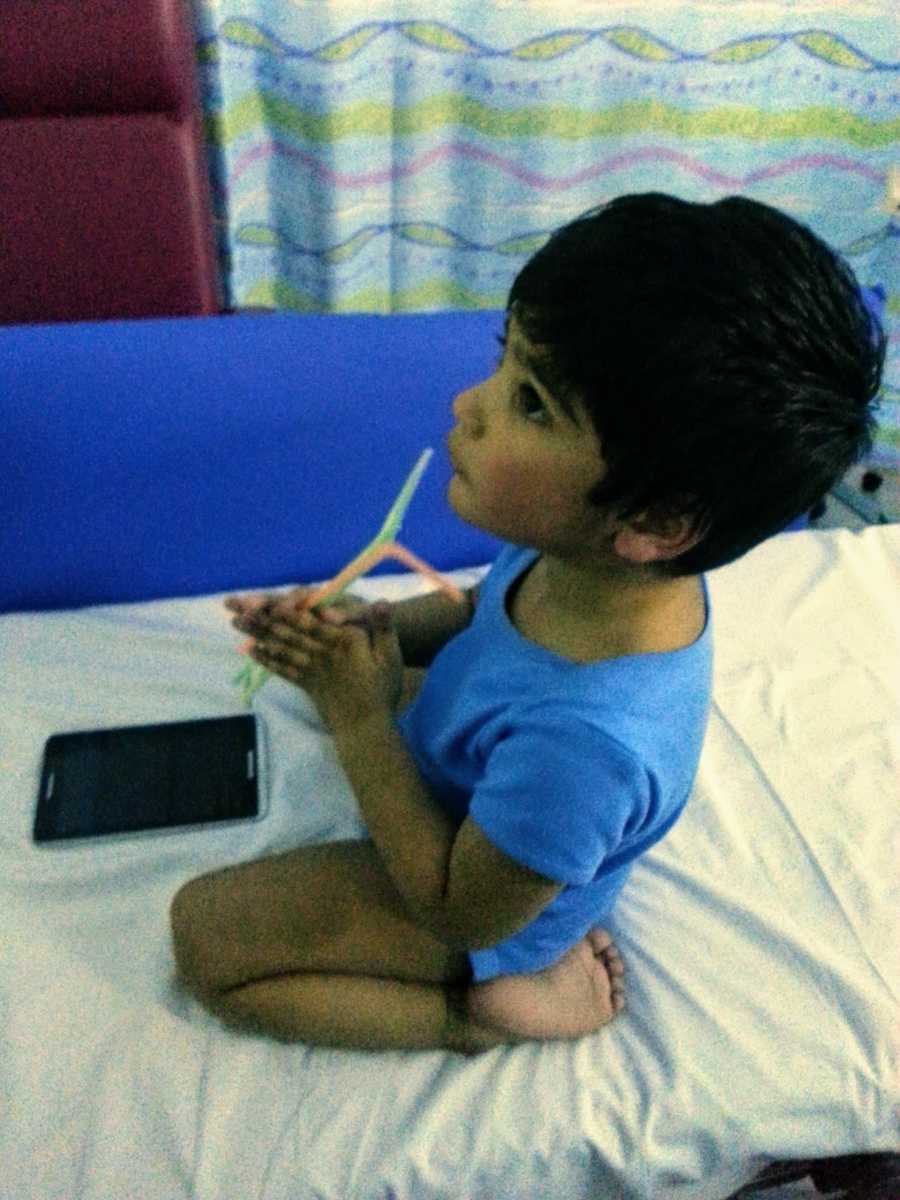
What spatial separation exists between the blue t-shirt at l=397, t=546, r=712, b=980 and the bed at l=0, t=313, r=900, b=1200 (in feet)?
0.46

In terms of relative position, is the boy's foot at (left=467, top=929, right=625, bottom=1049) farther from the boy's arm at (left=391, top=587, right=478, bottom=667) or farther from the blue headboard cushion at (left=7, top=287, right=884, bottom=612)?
the blue headboard cushion at (left=7, top=287, right=884, bottom=612)

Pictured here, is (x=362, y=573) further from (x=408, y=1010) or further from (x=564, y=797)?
(x=408, y=1010)

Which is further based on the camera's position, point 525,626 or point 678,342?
point 525,626

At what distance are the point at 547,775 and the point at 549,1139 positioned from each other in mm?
344

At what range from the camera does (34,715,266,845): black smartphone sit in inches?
34.7

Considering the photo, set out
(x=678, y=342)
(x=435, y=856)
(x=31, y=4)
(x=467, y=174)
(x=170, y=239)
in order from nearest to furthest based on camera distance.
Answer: (x=678, y=342) < (x=435, y=856) < (x=31, y=4) < (x=170, y=239) < (x=467, y=174)

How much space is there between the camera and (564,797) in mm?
540

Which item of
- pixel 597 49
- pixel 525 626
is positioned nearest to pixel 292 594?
pixel 525 626

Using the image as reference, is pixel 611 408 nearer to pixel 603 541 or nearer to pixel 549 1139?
pixel 603 541

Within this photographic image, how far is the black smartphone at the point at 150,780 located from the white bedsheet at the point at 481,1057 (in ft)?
0.06

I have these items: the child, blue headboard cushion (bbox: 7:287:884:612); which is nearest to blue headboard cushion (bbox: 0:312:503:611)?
blue headboard cushion (bbox: 7:287:884:612)

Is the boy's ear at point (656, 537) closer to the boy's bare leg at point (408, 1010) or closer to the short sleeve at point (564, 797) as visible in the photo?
the short sleeve at point (564, 797)

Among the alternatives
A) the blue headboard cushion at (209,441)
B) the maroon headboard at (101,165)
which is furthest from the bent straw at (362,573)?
the maroon headboard at (101,165)

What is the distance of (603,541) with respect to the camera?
548 mm
